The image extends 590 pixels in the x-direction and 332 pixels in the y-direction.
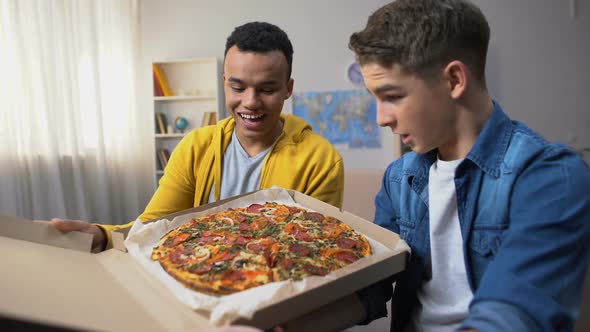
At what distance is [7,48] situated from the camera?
11.2 feet

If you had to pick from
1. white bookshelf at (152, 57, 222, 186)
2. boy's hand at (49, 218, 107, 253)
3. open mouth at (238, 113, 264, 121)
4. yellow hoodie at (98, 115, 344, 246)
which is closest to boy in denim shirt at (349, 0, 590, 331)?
yellow hoodie at (98, 115, 344, 246)

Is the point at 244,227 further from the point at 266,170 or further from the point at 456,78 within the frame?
the point at 456,78

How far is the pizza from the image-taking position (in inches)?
32.2

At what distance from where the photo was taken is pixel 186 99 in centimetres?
471

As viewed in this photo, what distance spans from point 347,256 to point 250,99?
0.71m

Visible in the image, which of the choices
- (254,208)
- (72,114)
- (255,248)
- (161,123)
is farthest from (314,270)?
(161,123)

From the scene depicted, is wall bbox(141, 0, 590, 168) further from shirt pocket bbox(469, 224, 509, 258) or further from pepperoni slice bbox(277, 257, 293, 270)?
pepperoni slice bbox(277, 257, 293, 270)

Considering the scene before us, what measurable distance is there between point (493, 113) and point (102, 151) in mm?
4113

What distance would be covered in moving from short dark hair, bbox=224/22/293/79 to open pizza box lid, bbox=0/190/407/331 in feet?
2.28

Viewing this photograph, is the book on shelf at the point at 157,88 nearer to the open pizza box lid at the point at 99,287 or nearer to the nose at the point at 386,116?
the open pizza box lid at the point at 99,287

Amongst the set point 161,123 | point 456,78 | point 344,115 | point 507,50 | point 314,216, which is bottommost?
point 161,123

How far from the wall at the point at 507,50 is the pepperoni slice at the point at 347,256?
3.73 meters

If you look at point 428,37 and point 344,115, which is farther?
point 344,115

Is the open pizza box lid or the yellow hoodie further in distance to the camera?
the yellow hoodie
